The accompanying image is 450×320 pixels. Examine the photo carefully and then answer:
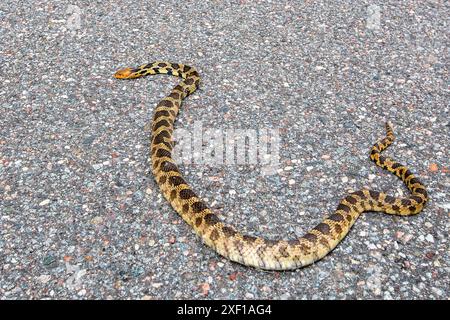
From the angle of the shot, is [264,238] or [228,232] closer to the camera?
[228,232]

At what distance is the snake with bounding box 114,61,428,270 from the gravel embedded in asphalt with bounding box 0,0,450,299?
142 mm

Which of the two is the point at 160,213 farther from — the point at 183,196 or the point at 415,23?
the point at 415,23

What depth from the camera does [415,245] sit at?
6.63m

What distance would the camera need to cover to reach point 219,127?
29.1ft

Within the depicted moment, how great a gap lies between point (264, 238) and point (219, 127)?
9.15 feet

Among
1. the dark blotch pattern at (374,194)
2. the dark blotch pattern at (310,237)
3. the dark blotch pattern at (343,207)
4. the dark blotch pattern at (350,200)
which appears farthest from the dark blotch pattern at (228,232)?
the dark blotch pattern at (374,194)

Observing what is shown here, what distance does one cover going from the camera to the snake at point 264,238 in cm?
630

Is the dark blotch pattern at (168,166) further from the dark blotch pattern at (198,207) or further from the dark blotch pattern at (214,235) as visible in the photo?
the dark blotch pattern at (214,235)

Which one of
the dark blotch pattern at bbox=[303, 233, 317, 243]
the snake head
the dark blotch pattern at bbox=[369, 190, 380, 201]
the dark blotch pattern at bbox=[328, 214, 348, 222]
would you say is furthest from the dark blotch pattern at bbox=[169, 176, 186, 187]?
the snake head

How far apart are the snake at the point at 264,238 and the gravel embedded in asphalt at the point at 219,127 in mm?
142

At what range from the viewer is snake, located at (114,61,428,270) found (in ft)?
20.7

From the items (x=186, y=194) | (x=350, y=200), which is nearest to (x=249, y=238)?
(x=186, y=194)

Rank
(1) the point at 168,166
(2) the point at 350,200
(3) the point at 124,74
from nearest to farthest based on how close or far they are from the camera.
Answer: (2) the point at 350,200, (1) the point at 168,166, (3) the point at 124,74

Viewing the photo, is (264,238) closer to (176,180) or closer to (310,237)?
(310,237)
